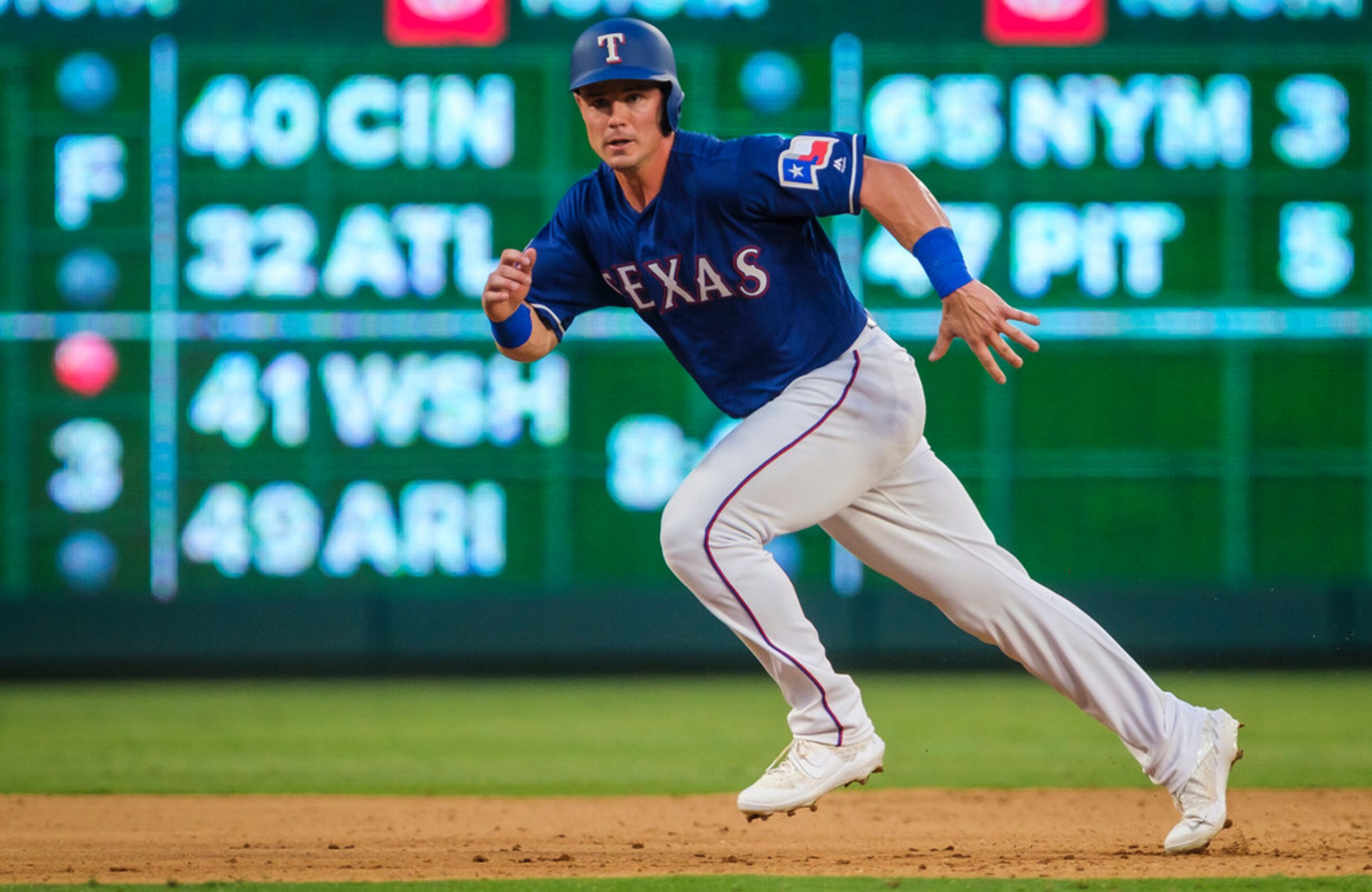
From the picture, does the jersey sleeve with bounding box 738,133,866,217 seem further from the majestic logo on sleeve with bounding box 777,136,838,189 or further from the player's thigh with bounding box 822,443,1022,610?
the player's thigh with bounding box 822,443,1022,610

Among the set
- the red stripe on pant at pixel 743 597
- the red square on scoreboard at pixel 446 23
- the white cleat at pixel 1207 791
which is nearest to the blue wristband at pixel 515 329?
the red stripe on pant at pixel 743 597

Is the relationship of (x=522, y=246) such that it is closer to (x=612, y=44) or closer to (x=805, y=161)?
(x=612, y=44)

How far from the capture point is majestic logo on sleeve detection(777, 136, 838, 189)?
132 inches

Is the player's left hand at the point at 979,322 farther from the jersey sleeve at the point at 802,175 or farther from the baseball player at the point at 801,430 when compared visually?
the jersey sleeve at the point at 802,175

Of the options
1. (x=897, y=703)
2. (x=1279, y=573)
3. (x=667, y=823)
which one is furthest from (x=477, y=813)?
(x=1279, y=573)

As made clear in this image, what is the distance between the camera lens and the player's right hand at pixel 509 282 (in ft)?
11.1

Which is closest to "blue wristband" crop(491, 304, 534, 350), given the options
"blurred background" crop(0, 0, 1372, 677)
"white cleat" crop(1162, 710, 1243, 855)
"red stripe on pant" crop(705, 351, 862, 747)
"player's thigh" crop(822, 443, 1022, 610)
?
"red stripe on pant" crop(705, 351, 862, 747)

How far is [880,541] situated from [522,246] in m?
4.28

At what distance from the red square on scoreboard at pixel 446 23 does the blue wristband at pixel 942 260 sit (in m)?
4.53

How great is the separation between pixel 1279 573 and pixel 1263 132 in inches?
72.5

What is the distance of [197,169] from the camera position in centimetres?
741

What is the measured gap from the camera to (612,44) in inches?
134

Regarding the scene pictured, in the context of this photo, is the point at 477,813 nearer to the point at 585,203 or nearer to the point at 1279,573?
the point at 585,203

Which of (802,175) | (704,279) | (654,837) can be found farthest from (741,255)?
(654,837)
